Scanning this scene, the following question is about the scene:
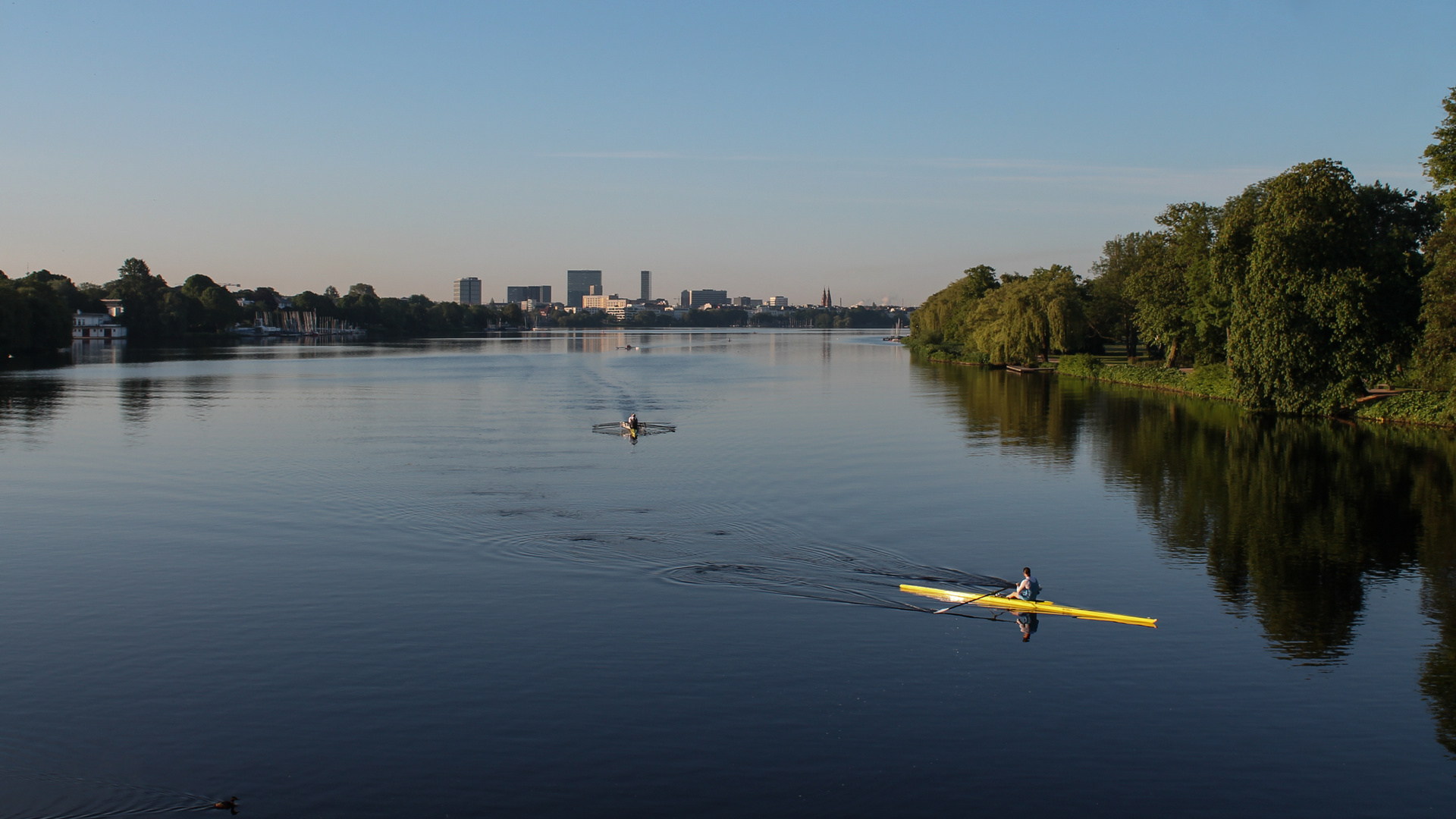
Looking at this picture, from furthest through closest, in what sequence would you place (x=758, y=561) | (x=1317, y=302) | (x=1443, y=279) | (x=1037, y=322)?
(x=1037, y=322) < (x=1317, y=302) < (x=1443, y=279) < (x=758, y=561)

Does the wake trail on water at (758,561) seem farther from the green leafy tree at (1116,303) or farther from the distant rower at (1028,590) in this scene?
the green leafy tree at (1116,303)

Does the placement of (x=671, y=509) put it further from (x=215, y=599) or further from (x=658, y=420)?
(x=658, y=420)

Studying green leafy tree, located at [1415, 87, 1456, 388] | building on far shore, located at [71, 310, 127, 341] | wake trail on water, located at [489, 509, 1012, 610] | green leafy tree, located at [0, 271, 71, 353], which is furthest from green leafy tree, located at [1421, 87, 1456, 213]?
building on far shore, located at [71, 310, 127, 341]

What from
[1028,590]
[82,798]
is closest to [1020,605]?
[1028,590]

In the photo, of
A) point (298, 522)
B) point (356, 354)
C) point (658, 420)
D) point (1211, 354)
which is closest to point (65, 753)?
point (298, 522)

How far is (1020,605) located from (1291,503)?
17918 mm

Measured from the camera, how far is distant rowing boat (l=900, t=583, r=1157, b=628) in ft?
70.1

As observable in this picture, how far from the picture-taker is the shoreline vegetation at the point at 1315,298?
4878 centimetres

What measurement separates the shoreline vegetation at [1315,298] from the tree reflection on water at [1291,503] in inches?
101

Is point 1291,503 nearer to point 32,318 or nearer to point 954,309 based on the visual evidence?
point 954,309

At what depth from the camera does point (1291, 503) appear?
35031 millimetres

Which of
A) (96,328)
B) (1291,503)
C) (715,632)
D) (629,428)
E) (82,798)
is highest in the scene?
(96,328)

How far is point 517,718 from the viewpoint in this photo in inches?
671

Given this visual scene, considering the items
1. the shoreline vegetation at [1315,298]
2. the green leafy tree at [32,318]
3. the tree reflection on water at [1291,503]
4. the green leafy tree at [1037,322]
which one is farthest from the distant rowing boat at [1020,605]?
the green leafy tree at [32,318]
